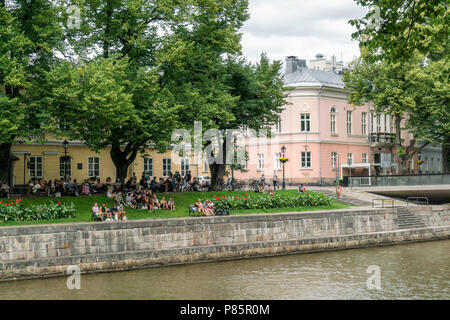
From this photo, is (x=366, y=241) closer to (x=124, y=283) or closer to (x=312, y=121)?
(x=124, y=283)

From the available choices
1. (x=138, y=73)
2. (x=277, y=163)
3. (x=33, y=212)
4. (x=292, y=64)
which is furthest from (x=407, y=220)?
(x=292, y=64)

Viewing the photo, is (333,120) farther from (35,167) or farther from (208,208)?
(208,208)

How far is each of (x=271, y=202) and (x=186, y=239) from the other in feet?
28.6

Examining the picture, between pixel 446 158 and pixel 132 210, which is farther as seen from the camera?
pixel 446 158

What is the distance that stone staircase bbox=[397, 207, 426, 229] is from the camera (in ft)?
113

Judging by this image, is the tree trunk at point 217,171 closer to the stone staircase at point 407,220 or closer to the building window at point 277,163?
the stone staircase at point 407,220

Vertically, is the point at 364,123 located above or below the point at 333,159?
above

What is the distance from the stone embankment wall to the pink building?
1919cm

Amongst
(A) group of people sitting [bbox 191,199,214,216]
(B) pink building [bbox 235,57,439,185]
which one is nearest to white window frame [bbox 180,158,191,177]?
(B) pink building [bbox 235,57,439,185]

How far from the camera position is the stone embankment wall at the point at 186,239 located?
21730 millimetres

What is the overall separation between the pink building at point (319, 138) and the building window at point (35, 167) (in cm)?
2195

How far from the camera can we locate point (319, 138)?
5331 cm

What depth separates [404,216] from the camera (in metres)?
35.2

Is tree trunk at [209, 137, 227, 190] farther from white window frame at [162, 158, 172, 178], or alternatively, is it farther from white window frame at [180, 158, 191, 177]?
white window frame at [180, 158, 191, 177]
